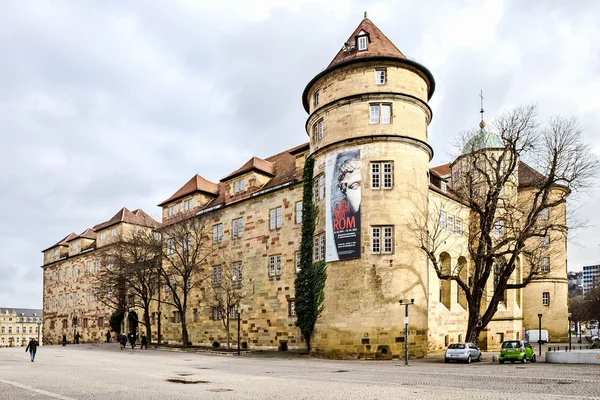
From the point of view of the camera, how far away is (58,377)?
2167 centimetres

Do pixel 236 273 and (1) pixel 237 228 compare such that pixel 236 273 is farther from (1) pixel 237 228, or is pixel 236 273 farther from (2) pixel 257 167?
(2) pixel 257 167

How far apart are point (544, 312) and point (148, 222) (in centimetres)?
4779

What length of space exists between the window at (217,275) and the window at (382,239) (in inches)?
763

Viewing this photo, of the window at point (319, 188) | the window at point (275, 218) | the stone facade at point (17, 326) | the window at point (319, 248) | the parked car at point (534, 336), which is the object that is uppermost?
the window at point (319, 188)

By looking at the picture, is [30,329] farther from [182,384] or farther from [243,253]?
[182,384]

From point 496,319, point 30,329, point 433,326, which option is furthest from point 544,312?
point 30,329

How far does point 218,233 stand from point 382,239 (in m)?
21.2

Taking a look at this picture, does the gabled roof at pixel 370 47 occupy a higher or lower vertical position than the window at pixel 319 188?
higher

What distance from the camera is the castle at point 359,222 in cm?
3359

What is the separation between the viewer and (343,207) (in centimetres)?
3500

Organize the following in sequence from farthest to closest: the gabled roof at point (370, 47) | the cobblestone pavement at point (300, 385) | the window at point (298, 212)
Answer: the window at point (298, 212)
the gabled roof at point (370, 47)
the cobblestone pavement at point (300, 385)

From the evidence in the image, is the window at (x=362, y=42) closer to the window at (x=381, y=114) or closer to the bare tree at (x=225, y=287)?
the window at (x=381, y=114)

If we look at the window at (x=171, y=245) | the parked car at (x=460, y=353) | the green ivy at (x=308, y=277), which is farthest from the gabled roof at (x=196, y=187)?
the parked car at (x=460, y=353)

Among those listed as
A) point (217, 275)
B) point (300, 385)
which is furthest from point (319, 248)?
point (300, 385)
